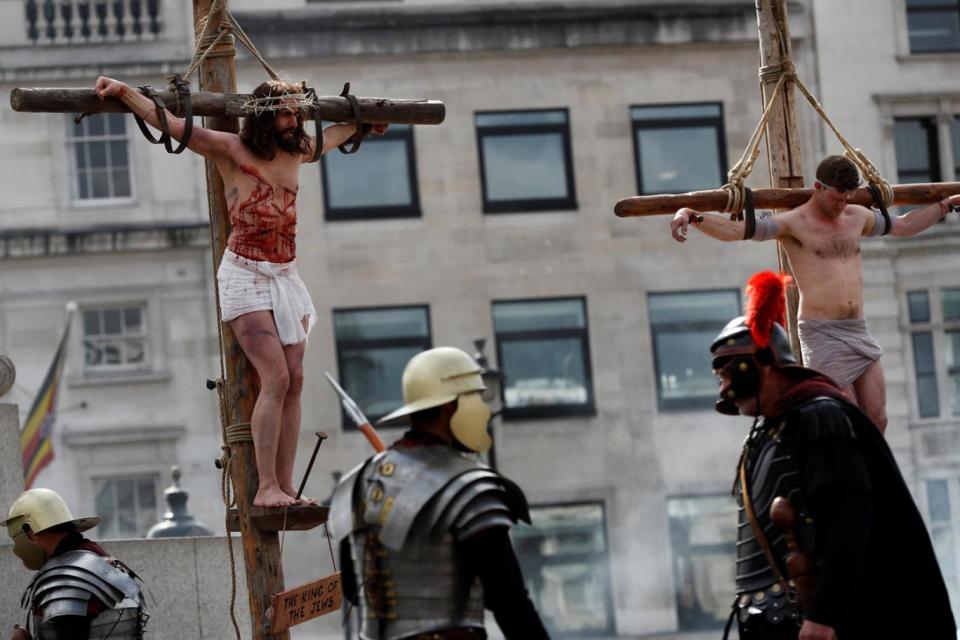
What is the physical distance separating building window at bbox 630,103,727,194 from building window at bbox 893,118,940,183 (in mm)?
2861

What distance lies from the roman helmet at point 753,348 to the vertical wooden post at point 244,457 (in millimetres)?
3113

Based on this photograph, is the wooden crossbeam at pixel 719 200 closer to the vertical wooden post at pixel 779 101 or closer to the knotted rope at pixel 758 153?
the knotted rope at pixel 758 153

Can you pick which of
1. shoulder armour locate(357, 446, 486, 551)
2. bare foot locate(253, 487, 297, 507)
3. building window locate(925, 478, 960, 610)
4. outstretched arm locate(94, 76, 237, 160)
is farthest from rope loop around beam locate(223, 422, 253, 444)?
building window locate(925, 478, 960, 610)

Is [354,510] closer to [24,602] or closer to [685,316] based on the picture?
[24,602]

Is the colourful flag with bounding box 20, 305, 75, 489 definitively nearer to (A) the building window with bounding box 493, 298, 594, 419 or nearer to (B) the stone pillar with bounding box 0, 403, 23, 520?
(A) the building window with bounding box 493, 298, 594, 419

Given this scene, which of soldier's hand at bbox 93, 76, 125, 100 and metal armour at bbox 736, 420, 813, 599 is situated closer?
metal armour at bbox 736, 420, 813, 599

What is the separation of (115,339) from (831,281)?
20.9m

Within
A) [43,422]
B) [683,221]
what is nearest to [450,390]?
[683,221]

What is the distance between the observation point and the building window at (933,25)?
1318 inches

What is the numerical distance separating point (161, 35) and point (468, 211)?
5.40 metres

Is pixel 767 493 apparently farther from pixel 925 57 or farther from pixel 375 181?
pixel 925 57

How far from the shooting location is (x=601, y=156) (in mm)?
32375

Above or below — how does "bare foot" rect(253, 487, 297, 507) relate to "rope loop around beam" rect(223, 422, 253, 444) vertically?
below

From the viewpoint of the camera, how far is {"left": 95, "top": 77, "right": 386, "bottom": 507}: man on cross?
10.2 meters
